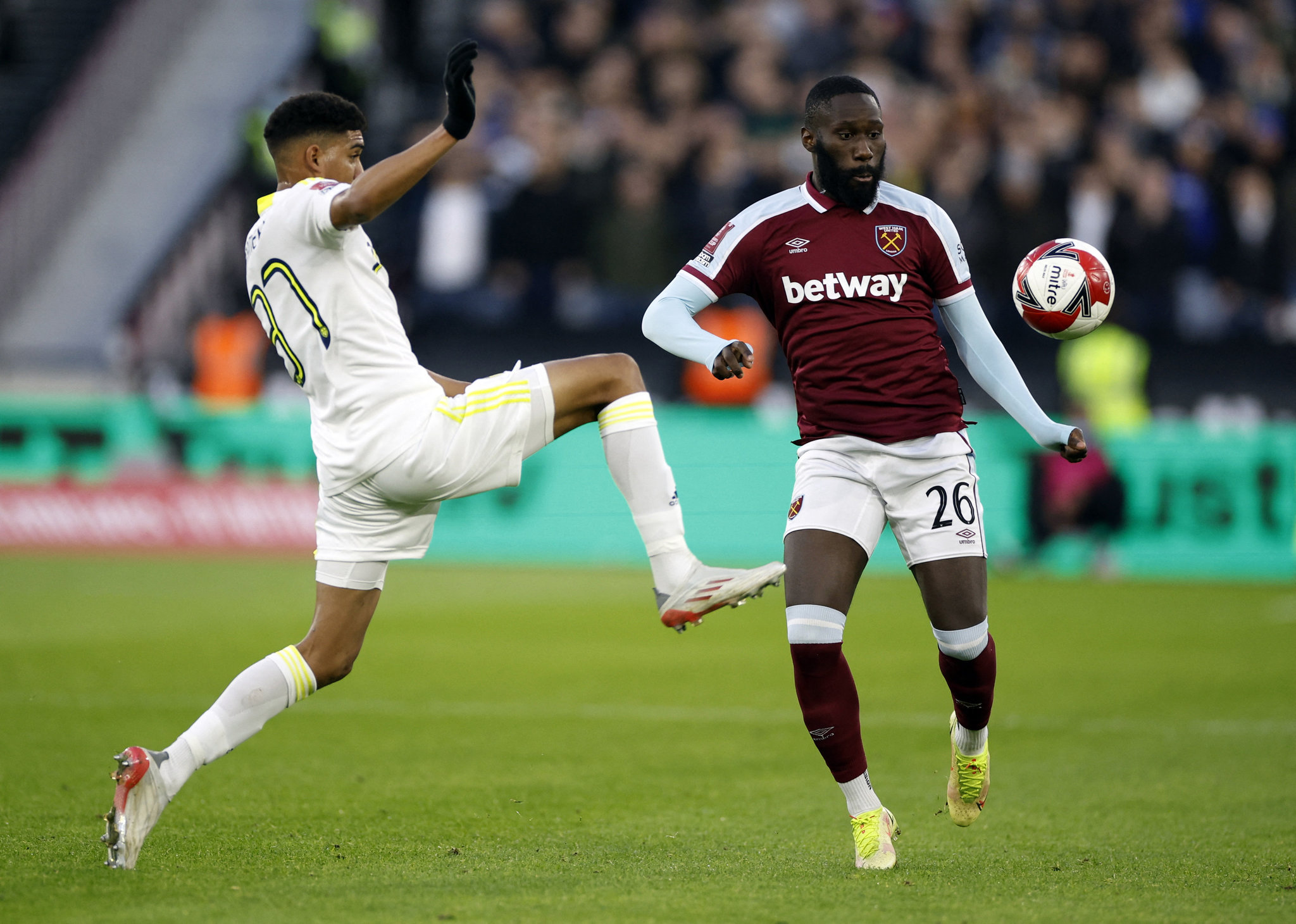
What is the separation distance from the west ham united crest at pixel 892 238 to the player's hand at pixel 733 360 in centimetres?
70

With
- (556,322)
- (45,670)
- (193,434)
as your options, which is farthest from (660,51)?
(45,670)

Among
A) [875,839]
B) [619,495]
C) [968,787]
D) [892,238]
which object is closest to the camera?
[875,839]

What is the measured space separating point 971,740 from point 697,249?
1080 centimetres

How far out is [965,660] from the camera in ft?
18.0

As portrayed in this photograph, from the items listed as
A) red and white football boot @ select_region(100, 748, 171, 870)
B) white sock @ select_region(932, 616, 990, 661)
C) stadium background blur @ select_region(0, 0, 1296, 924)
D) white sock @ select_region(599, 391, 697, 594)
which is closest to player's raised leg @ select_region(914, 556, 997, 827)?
white sock @ select_region(932, 616, 990, 661)

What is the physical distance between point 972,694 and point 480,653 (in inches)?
211

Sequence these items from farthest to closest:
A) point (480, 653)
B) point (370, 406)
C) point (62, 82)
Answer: point (62, 82)
point (480, 653)
point (370, 406)

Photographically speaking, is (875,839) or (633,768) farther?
(633,768)

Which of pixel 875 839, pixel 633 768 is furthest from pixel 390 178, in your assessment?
pixel 633 768

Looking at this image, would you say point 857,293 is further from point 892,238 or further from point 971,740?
point 971,740

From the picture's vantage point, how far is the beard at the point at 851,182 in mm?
5238

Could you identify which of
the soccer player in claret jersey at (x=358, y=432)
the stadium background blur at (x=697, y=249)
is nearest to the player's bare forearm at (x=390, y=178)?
the soccer player in claret jersey at (x=358, y=432)

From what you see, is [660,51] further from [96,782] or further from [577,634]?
[96,782]

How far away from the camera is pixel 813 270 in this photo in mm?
5324
